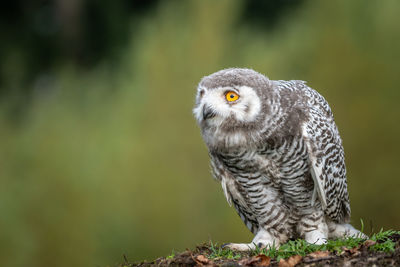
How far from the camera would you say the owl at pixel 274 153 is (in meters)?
4.14

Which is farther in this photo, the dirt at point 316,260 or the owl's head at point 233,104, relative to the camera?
the owl's head at point 233,104

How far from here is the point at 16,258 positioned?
7.77m

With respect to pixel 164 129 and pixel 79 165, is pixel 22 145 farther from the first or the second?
pixel 164 129

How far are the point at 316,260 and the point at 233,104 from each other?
4.12 ft

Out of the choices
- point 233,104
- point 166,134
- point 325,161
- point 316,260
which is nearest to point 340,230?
point 325,161

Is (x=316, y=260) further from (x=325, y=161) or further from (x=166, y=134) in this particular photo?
(x=166, y=134)

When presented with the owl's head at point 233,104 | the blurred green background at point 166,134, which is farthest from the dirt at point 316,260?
the blurred green background at point 166,134

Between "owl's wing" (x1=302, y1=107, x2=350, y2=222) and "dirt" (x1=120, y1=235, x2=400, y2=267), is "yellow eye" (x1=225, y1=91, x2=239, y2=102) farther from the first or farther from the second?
"dirt" (x1=120, y1=235, x2=400, y2=267)

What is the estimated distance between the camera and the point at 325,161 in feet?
14.5

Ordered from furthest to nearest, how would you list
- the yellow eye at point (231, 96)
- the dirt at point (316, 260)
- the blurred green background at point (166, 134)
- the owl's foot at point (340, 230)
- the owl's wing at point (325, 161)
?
the blurred green background at point (166, 134)
the owl's foot at point (340, 230)
the owl's wing at point (325, 161)
the yellow eye at point (231, 96)
the dirt at point (316, 260)

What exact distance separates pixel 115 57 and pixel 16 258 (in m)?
5.15

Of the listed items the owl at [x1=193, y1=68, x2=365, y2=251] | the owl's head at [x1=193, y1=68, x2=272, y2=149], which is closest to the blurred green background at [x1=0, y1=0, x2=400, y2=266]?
the owl at [x1=193, y1=68, x2=365, y2=251]

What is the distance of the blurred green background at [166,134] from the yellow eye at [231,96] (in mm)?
3498

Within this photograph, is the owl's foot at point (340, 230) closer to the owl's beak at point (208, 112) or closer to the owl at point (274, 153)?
the owl at point (274, 153)
